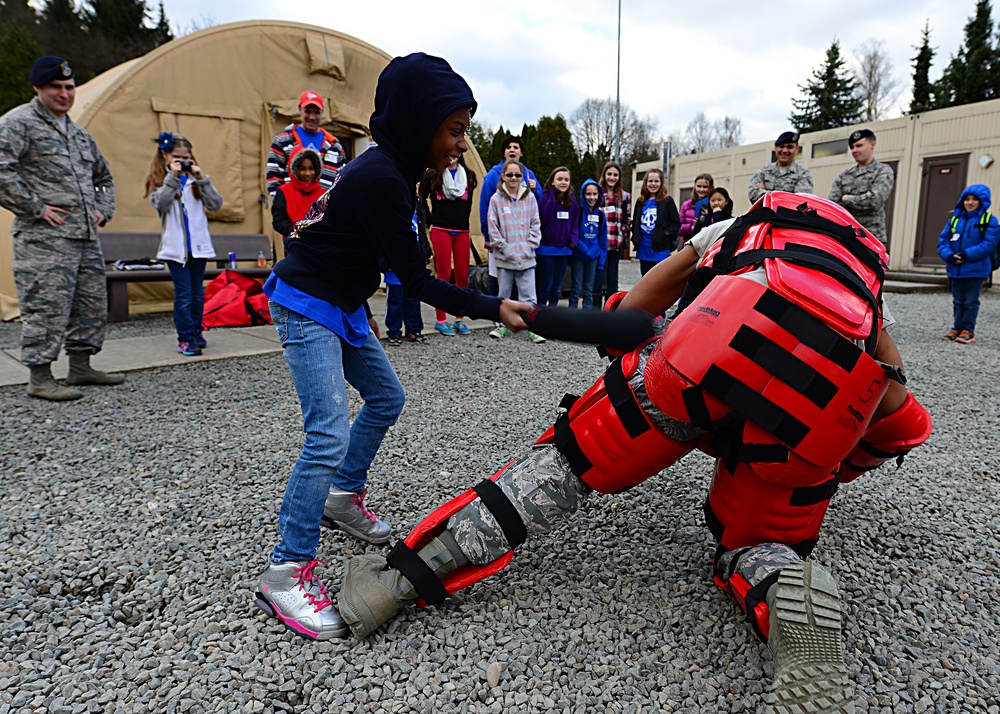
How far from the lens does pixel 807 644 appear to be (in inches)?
59.4

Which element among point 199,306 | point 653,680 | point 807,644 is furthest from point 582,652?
point 199,306

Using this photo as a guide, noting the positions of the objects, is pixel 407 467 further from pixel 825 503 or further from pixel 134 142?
pixel 134 142

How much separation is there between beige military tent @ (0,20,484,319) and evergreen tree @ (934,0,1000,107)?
25.7 meters

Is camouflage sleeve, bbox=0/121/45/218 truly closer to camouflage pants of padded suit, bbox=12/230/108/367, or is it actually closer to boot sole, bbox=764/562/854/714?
camouflage pants of padded suit, bbox=12/230/108/367

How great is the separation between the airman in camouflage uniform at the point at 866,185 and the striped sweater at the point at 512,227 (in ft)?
9.64

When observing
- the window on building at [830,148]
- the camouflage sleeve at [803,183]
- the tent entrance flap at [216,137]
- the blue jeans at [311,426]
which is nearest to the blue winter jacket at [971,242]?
the camouflage sleeve at [803,183]

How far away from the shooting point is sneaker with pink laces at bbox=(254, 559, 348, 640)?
1894 mm

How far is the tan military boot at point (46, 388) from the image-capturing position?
14.0ft

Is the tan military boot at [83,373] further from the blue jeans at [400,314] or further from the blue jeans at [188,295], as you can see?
the blue jeans at [400,314]

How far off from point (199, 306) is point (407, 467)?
11.1ft

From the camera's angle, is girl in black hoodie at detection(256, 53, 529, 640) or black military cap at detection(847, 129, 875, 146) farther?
black military cap at detection(847, 129, 875, 146)

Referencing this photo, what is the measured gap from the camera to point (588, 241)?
7.58 m

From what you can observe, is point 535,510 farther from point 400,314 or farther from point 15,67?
point 15,67

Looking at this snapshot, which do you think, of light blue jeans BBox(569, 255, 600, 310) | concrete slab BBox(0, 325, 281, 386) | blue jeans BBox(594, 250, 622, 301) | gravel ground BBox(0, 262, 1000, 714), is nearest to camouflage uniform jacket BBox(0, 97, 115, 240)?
concrete slab BBox(0, 325, 281, 386)
